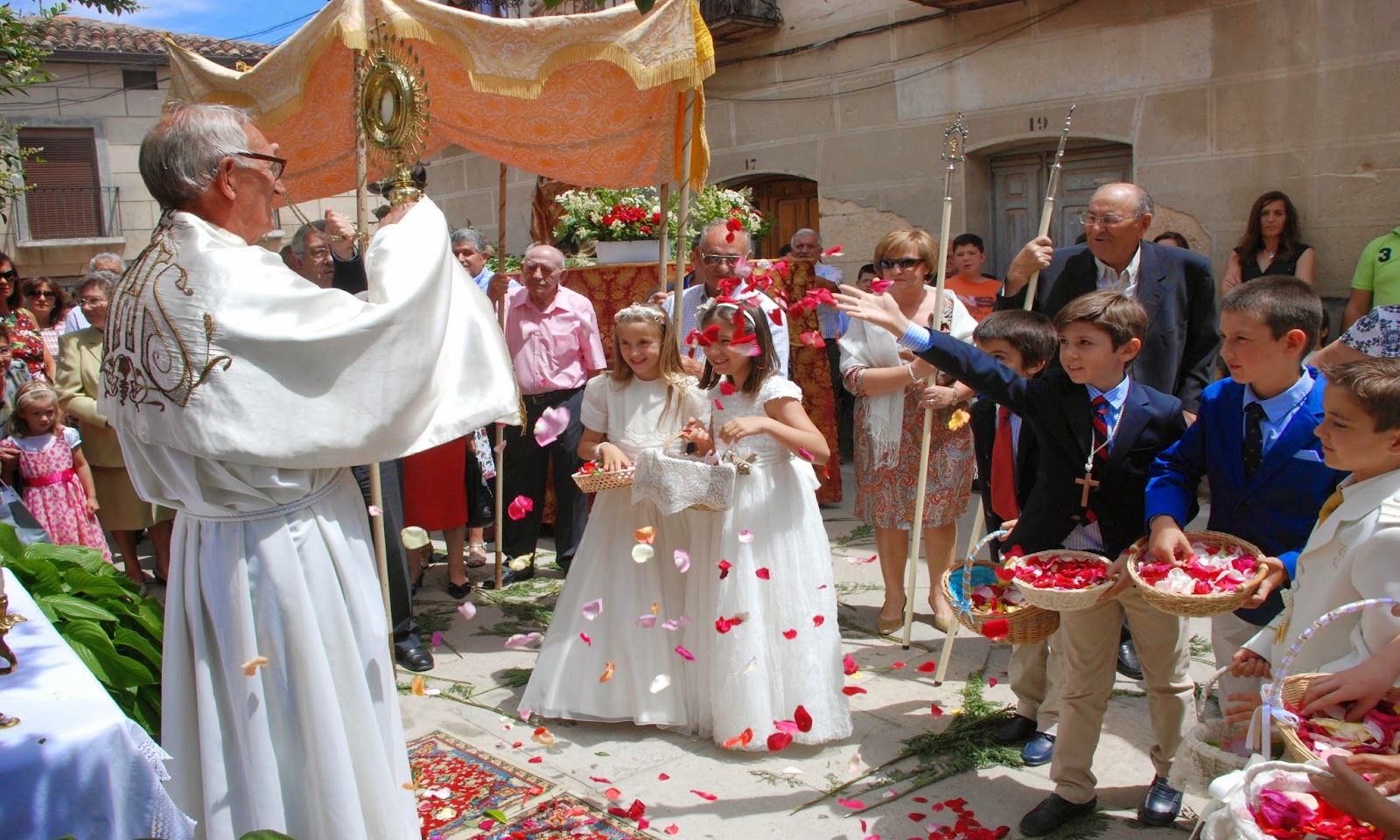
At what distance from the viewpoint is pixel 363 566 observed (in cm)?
277

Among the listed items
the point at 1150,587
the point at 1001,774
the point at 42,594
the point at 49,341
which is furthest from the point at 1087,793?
the point at 49,341

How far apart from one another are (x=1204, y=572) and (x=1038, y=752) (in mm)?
1241

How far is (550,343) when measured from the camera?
22.0 ft

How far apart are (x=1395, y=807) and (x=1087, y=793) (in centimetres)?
162

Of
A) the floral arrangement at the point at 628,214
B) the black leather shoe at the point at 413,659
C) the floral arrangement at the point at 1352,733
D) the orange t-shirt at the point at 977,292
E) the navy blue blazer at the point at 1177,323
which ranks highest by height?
the floral arrangement at the point at 628,214

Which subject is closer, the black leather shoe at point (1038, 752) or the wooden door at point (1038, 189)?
the black leather shoe at point (1038, 752)

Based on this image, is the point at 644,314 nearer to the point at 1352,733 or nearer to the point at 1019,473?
the point at 1019,473

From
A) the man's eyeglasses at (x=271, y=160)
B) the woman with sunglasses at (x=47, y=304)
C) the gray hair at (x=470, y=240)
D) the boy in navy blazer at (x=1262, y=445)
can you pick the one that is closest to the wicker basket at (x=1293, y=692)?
the boy in navy blazer at (x=1262, y=445)

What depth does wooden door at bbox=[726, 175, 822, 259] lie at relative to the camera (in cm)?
1229

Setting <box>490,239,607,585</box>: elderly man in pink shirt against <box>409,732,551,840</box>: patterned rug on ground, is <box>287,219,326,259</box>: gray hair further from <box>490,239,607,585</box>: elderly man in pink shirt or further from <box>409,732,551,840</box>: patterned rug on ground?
<box>409,732,551,840</box>: patterned rug on ground

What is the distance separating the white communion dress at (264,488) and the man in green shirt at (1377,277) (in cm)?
629

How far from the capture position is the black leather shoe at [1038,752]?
3.86 metres

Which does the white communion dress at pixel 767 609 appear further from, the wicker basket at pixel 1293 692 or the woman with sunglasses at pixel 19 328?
the woman with sunglasses at pixel 19 328

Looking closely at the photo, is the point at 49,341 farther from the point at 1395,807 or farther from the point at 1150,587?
the point at 1395,807
